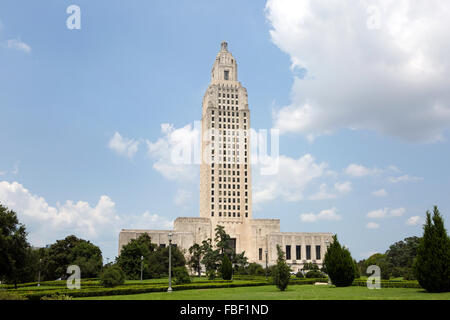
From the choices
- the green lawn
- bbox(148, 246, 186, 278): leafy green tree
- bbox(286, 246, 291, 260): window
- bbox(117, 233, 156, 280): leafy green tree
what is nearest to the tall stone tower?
bbox(286, 246, 291, 260): window

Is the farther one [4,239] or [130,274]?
[130,274]

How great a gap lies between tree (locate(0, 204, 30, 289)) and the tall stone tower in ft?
203

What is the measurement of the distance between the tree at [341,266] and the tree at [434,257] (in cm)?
882

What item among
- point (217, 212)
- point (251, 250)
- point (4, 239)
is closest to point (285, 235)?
point (251, 250)

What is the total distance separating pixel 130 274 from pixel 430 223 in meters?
40.0

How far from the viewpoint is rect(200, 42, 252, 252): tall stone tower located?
95688 millimetres

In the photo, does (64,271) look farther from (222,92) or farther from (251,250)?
(222,92)

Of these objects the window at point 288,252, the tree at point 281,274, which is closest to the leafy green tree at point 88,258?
the tree at point 281,274

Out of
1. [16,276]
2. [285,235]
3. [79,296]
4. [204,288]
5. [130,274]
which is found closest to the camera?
[79,296]

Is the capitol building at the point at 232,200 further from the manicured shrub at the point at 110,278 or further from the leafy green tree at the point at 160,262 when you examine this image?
the manicured shrub at the point at 110,278

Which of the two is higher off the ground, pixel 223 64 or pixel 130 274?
pixel 223 64

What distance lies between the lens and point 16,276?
34750mm

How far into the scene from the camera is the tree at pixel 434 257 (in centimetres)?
2138

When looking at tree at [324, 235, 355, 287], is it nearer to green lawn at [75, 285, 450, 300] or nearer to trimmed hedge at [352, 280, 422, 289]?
trimmed hedge at [352, 280, 422, 289]
